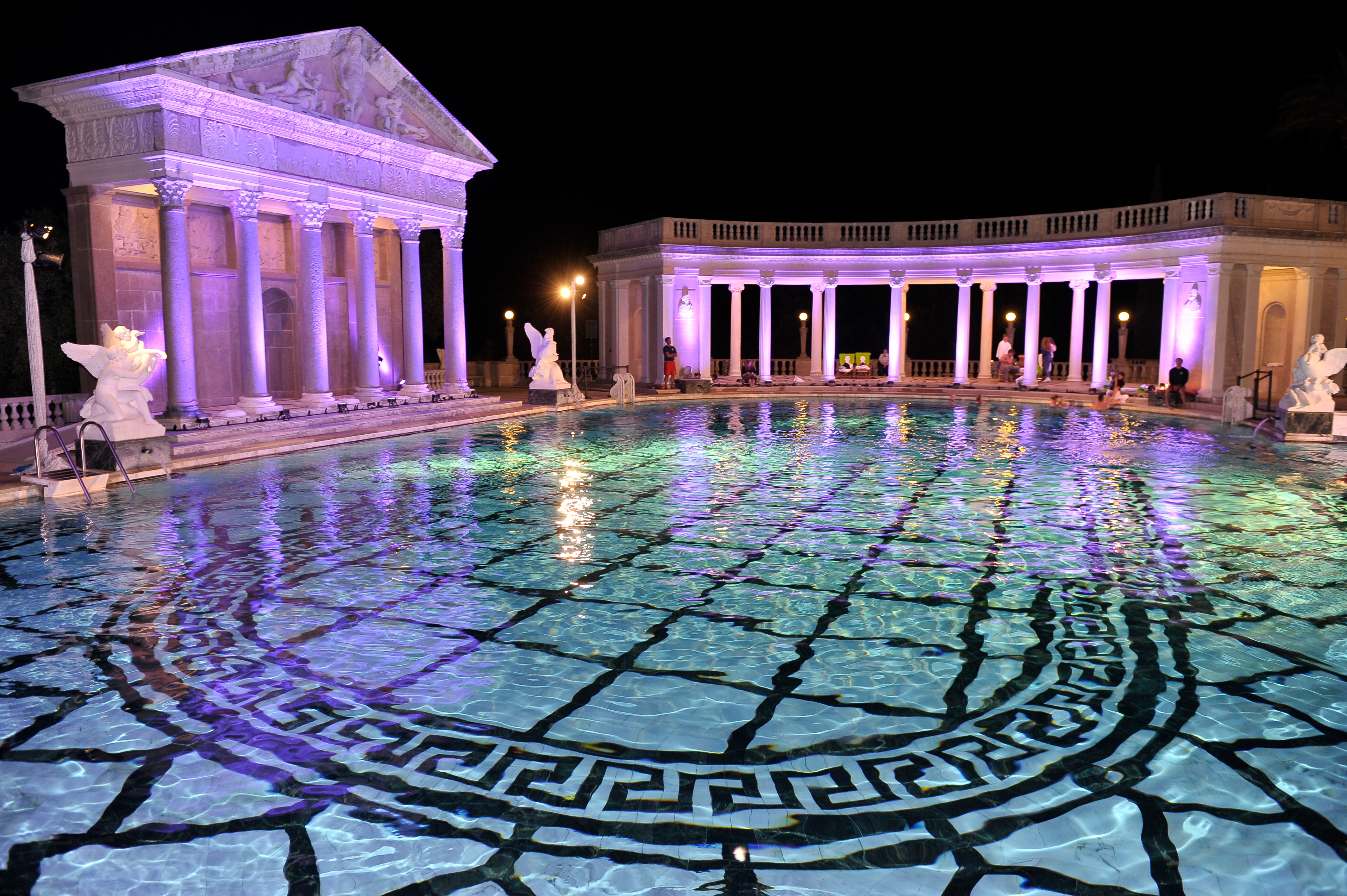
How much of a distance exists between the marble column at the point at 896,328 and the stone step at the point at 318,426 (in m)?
16.4

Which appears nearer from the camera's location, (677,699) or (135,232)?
(677,699)

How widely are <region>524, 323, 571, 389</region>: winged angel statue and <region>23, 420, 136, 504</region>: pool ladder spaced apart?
46.0ft

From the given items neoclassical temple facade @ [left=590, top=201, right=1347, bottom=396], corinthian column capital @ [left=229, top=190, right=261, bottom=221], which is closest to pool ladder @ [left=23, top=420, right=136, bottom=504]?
corinthian column capital @ [left=229, top=190, right=261, bottom=221]

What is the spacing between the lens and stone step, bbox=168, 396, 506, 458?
17.2 metres

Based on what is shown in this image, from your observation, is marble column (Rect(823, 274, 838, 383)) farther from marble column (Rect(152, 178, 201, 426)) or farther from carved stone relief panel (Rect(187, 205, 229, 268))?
marble column (Rect(152, 178, 201, 426))

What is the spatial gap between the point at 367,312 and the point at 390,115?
17.1 ft

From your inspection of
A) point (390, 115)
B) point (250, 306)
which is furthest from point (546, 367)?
point (250, 306)

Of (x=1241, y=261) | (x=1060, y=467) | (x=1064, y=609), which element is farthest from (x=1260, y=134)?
(x=1064, y=609)

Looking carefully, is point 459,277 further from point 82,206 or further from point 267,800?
point 267,800

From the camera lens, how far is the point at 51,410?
17688mm

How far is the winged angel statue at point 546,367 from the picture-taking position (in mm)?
27078

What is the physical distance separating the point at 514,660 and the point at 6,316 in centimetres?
2108

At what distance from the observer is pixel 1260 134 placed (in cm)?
3941

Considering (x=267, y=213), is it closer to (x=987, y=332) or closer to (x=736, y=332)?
(x=736, y=332)
